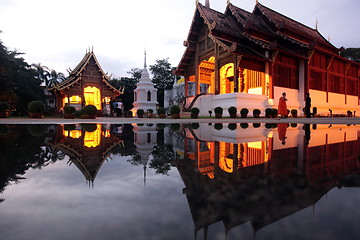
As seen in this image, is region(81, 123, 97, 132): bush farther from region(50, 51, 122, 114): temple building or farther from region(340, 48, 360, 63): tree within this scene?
region(340, 48, 360, 63): tree

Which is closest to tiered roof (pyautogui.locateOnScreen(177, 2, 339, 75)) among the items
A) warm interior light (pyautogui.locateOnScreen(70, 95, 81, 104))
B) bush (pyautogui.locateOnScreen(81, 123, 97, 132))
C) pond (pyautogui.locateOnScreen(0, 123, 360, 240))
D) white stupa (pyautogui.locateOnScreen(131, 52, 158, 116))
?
white stupa (pyautogui.locateOnScreen(131, 52, 158, 116))

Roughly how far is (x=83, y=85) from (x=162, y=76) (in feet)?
71.2

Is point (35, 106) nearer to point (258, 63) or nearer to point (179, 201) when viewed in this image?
point (179, 201)

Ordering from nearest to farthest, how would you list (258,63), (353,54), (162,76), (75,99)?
(258,63), (75,99), (353,54), (162,76)

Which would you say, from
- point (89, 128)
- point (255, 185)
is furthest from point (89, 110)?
point (255, 185)

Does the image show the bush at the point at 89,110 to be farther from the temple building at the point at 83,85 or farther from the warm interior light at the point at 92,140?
the warm interior light at the point at 92,140

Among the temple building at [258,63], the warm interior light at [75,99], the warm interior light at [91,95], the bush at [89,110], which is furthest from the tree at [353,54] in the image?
the warm interior light at [75,99]

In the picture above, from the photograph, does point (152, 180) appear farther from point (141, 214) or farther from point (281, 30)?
point (281, 30)

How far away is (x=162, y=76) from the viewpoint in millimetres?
43781

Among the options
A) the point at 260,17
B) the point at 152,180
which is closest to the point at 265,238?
the point at 152,180

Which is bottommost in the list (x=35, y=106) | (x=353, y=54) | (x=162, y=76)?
(x=35, y=106)

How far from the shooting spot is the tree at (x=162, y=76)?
4309 centimetres

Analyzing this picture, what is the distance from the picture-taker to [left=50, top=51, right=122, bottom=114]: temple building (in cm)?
2314

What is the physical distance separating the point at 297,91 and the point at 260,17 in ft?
26.0
